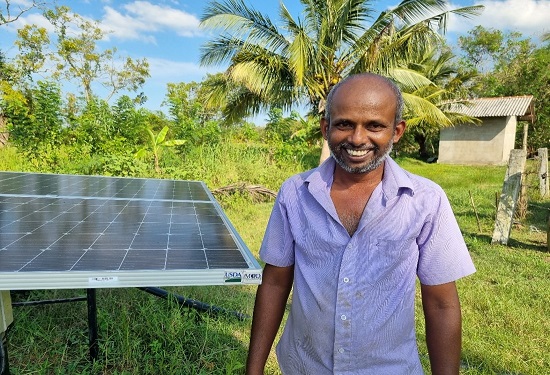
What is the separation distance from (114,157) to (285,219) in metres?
8.22

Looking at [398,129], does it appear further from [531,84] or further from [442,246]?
[531,84]

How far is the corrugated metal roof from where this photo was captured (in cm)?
1759

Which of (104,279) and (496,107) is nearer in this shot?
(104,279)

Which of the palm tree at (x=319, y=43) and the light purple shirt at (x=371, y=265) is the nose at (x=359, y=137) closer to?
the light purple shirt at (x=371, y=265)

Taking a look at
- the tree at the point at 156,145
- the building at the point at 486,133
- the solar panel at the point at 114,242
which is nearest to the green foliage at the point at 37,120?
the tree at the point at 156,145

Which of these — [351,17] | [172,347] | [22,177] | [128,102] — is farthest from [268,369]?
[351,17]

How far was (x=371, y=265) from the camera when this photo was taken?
1.25 m

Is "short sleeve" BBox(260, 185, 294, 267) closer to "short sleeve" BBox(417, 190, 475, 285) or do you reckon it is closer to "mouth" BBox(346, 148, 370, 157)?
"mouth" BBox(346, 148, 370, 157)

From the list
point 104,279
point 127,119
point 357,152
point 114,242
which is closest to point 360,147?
point 357,152

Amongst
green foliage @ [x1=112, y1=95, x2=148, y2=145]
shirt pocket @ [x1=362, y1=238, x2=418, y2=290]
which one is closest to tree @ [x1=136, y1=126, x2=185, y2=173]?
green foliage @ [x1=112, y1=95, x2=148, y2=145]

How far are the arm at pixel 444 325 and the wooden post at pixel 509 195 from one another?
18.7 feet

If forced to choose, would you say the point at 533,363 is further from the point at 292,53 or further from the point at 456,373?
the point at 292,53

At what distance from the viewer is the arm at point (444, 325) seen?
1295mm

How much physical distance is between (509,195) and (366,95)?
238 inches
